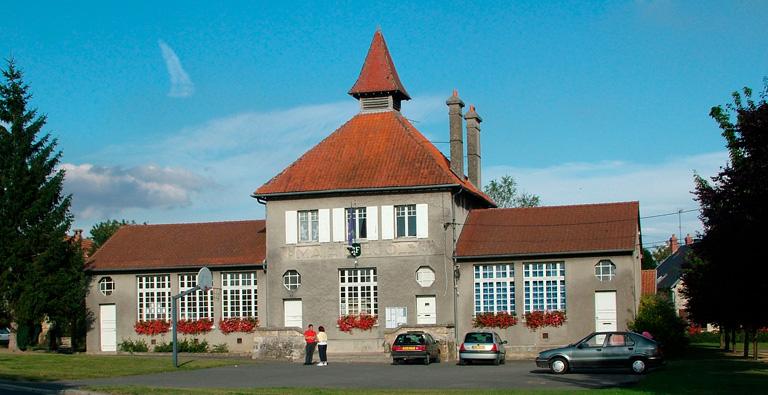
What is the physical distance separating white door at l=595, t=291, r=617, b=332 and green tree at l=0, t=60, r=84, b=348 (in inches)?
946

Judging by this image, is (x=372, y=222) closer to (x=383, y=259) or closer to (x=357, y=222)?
(x=357, y=222)

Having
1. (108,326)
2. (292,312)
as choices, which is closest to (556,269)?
(292,312)

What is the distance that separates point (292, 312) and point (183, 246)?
708 centimetres

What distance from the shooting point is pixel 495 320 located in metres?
43.8

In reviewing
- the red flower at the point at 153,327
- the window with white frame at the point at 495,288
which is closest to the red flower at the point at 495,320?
the window with white frame at the point at 495,288

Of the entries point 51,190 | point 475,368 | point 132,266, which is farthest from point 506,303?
point 51,190

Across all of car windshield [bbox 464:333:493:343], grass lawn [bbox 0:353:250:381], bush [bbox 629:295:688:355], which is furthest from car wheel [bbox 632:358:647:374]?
grass lawn [bbox 0:353:250:381]

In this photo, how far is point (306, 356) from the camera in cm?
4062

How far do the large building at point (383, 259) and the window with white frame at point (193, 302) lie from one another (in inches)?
2.4

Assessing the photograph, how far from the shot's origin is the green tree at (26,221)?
4638 cm

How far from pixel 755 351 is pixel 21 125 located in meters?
33.7

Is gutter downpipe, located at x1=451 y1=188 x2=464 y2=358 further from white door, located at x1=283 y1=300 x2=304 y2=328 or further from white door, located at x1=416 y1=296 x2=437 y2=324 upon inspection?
white door, located at x1=283 y1=300 x2=304 y2=328

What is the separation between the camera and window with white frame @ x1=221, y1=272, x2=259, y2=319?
156ft

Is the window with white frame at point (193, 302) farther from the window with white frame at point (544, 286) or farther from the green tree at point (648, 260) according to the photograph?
the green tree at point (648, 260)
